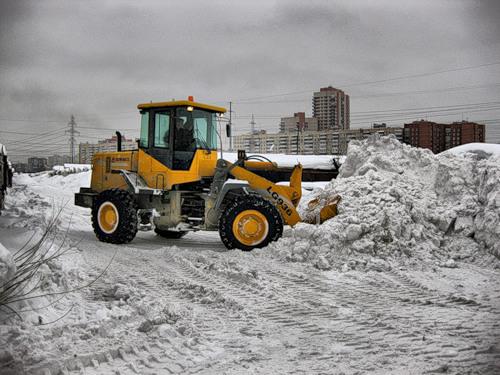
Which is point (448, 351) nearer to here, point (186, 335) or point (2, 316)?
point (186, 335)

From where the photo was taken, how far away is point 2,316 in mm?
3389

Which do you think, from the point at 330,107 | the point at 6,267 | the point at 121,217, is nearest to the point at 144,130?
the point at 121,217

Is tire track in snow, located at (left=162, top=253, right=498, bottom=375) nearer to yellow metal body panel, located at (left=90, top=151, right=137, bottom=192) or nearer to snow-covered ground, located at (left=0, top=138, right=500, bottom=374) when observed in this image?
snow-covered ground, located at (left=0, top=138, right=500, bottom=374)

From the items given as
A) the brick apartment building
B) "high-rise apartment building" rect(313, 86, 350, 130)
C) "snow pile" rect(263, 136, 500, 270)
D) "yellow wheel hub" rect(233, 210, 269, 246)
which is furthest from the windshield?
"high-rise apartment building" rect(313, 86, 350, 130)

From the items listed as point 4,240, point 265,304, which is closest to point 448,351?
Answer: point 265,304

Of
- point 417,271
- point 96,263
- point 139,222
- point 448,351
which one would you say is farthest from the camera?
point 139,222

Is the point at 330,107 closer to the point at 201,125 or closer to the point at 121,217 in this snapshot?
the point at 201,125

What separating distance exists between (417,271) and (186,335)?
3.59 meters

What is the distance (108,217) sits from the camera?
351 inches

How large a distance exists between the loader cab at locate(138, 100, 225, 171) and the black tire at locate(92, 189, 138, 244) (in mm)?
962

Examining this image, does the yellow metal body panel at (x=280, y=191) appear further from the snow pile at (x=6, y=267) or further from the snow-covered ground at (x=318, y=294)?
the snow pile at (x=6, y=267)

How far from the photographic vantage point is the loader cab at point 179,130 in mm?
8648

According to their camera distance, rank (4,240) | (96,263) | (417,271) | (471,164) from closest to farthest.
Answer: (4,240) < (417,271) < (96,263) < (471,164)

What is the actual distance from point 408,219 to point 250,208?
246cm
